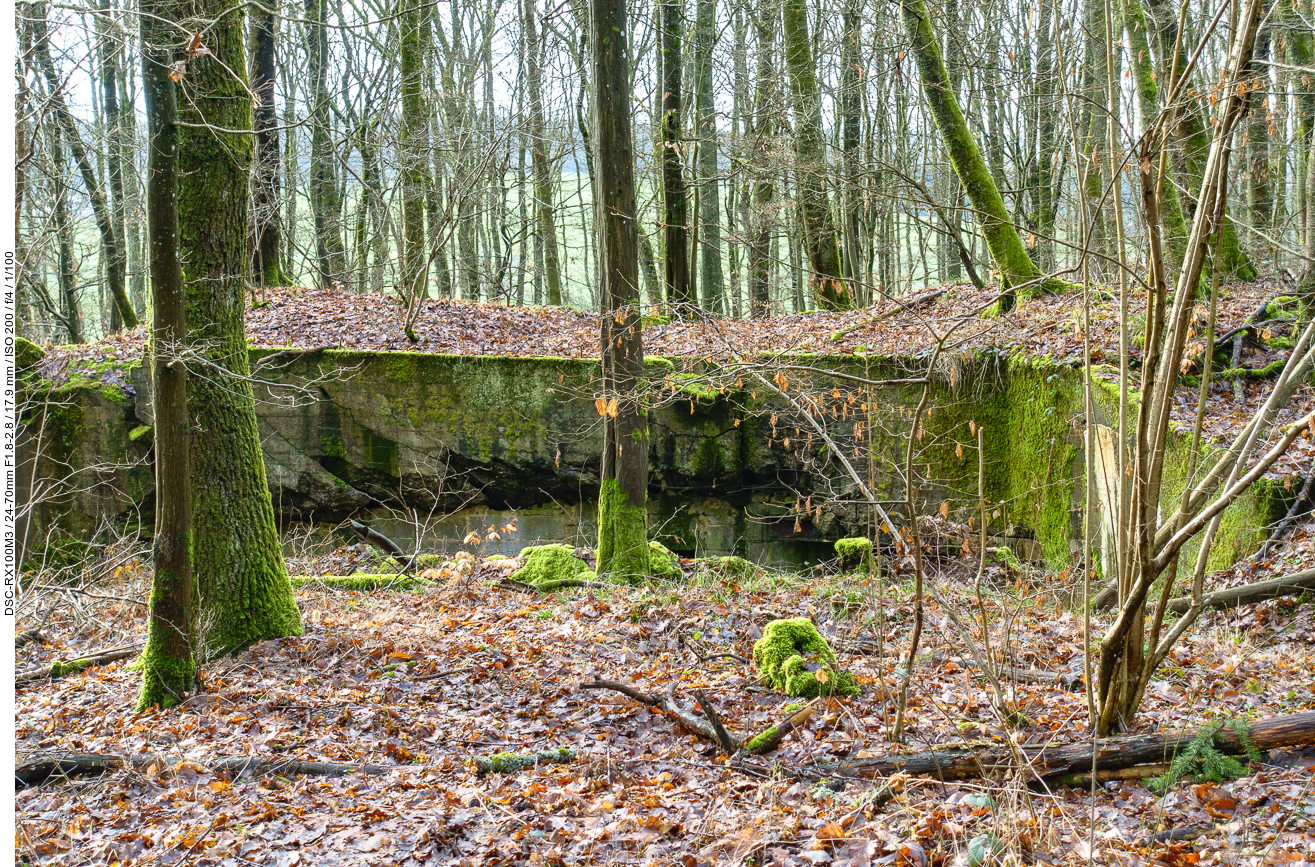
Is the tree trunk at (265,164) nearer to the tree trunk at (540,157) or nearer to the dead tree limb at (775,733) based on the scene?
the tree trunk at (540,157)

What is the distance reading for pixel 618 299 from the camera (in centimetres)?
751

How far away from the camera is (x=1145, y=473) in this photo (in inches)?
123

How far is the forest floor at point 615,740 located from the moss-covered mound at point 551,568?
94 cm

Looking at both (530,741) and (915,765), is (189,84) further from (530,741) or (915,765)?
(915,765)

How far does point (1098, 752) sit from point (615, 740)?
94.5 inches

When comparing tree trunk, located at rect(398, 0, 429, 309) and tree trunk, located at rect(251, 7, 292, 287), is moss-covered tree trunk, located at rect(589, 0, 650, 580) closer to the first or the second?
tree trunk, located at rect(398, 0, 429, 309)

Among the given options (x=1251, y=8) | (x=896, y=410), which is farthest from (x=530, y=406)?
(x=1251, y=8)

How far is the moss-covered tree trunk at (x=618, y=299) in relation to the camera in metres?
7.29

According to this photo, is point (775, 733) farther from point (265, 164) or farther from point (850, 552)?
point (265, 164)

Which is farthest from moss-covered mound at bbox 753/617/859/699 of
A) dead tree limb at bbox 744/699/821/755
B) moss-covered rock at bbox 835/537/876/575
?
moss-covered rock at bbox 835/537/876/575

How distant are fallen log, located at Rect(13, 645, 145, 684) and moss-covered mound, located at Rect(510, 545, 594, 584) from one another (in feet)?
10.9

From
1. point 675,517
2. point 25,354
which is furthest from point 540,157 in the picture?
point 25,354

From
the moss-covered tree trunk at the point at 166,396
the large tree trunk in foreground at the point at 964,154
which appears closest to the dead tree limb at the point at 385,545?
the moss-covered tree trunk at the point at 166,396

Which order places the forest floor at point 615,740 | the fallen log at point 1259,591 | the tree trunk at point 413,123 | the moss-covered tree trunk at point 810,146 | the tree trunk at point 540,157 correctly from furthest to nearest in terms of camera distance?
1. the tree trunk at point 540,157
2. the tree trunk at point 413,123
3. the moss-covered tree trunk at point 810,146
4. the fallen log at point 1259,591
5. the forest floor at point 615,740
